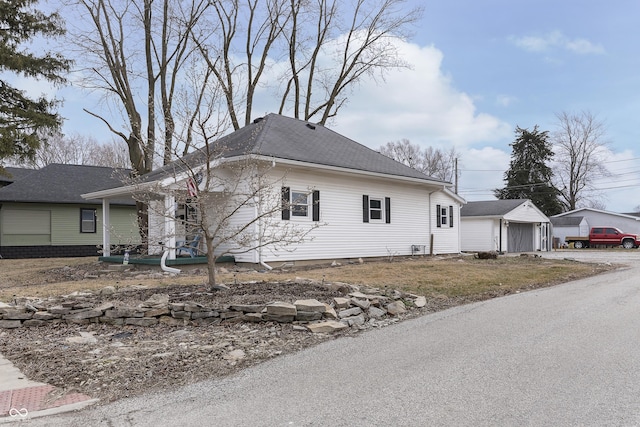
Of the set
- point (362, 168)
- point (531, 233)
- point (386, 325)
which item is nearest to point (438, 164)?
point (531, 233)

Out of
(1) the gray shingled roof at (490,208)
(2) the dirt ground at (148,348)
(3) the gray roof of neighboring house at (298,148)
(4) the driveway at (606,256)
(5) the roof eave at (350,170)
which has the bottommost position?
(4) the driveway at (606,256)

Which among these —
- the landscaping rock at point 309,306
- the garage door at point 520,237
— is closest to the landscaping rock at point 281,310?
the landscaping rock at point 309,306

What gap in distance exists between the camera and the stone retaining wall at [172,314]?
6.79 m

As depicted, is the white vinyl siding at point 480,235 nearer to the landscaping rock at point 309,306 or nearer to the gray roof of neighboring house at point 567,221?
the gray roof of neighboring house at point 567,221

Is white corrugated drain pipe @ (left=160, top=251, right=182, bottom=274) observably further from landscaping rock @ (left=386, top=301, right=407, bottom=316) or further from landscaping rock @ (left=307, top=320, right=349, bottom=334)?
landscaping rock @ (left=307, top=320, right=349, bottom=334)

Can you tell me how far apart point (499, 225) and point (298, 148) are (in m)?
18.4

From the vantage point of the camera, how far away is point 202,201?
300 inches

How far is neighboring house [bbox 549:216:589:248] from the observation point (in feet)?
150

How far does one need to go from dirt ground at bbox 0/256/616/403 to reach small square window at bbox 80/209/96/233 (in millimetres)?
17711

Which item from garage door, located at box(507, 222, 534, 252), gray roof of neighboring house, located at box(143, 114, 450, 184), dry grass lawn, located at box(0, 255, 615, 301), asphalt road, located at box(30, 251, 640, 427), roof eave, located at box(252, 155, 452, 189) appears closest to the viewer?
asphalt road, located at box(30, 251, 640, 427)

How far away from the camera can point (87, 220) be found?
24.2m

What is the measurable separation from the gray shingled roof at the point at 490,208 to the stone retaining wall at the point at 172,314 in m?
24.6

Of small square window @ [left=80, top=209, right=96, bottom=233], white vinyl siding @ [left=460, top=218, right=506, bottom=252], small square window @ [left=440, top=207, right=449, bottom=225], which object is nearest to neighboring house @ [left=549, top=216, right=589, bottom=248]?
white vinyl siding @ [left=460, top=218, right=506, bottom=252]

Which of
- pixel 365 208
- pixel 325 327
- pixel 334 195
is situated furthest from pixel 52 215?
pixel 325 327
